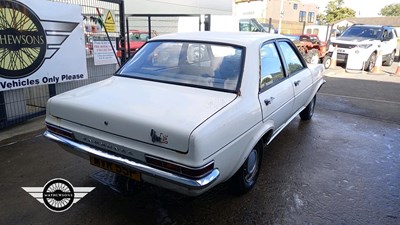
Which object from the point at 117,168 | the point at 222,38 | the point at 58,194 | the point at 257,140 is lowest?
the point at 58,194

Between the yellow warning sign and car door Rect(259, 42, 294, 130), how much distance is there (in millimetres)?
3747

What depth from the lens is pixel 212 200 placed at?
298 centimetres

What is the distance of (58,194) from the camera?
305cm

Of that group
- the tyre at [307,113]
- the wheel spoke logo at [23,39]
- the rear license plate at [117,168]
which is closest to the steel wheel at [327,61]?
the tyre at [307,113]

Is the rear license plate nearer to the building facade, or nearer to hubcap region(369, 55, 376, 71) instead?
hubcap region(369, 55, 376, 71)

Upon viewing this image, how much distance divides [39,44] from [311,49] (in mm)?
11974

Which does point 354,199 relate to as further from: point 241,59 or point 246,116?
point 241,59

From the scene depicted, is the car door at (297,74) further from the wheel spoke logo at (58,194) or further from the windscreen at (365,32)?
the windscreen at (365,32)

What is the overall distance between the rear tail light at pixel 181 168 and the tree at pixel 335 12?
63152 millimetres

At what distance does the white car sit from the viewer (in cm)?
216

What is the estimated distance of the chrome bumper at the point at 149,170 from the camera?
6.92 ft

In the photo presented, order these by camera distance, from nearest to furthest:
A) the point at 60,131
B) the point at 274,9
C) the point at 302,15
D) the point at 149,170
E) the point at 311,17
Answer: the point at 149,170 → the point at 60,131 → the point at 274,9 → the point at 302,15 → the point at 311,17

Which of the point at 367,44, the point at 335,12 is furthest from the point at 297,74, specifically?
the point at 335,12

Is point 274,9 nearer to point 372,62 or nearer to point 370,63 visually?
point 372,62
